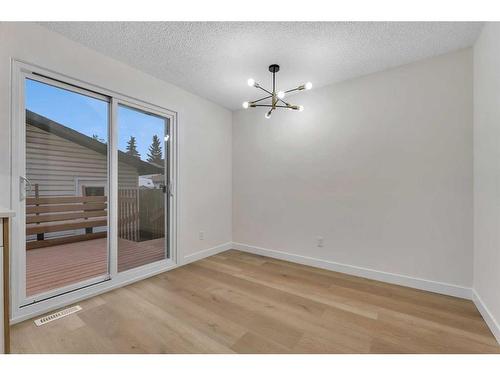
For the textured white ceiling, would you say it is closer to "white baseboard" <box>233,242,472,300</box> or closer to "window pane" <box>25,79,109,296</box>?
"window pane" <box>25,79,109,296</box>

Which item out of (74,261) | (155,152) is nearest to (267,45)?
(155,152)

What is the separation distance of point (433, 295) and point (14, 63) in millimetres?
4328

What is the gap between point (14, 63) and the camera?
1740mm

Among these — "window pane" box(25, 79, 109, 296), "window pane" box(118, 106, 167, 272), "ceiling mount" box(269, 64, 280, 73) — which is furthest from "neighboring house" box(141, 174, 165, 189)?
"ceiling mount" box(269, 64, 280, 73)

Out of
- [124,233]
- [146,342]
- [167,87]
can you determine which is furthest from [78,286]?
[167,87]

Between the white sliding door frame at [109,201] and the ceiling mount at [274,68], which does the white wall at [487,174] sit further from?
the white sliding door frame at [109,201]

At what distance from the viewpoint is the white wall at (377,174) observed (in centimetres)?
217

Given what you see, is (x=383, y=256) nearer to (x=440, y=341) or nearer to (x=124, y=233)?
(x=440, y=341)

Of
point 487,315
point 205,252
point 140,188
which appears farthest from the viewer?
point 205,252

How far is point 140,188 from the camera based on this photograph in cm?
275

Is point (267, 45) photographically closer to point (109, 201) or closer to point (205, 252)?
point (109, 201)

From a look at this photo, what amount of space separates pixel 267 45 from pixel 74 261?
124 inches

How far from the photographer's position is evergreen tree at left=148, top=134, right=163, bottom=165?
2836 millimetres

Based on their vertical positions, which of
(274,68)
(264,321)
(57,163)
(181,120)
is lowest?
(264,321)
